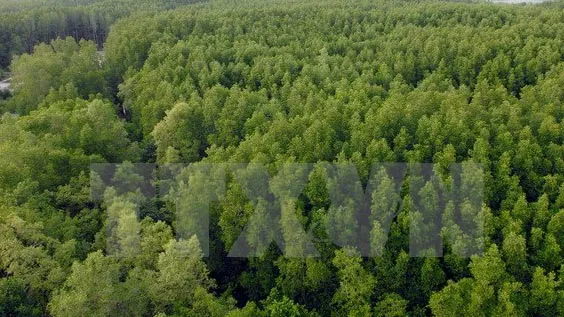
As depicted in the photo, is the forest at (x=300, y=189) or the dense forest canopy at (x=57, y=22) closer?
the forest at (x=300, y=189)

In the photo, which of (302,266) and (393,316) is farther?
(302,266)

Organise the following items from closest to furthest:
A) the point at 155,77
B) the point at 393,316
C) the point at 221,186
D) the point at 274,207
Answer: the point at 393,316 < the point at 274,207 < the point at 221,186 < the point at 155,77

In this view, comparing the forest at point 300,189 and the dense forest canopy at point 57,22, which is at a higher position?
the forest at point 300,189

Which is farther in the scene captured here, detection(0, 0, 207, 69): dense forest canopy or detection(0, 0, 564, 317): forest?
detection(0, 0, 207, 69): dense forest canopy

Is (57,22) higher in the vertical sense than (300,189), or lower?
lower

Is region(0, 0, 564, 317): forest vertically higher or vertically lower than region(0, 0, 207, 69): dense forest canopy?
higher

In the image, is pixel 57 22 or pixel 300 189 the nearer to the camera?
pixel 300 189

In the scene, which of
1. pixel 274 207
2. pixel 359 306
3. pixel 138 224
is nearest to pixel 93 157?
pixel 138 224

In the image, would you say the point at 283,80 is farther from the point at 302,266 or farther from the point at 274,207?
the point at 302,266
